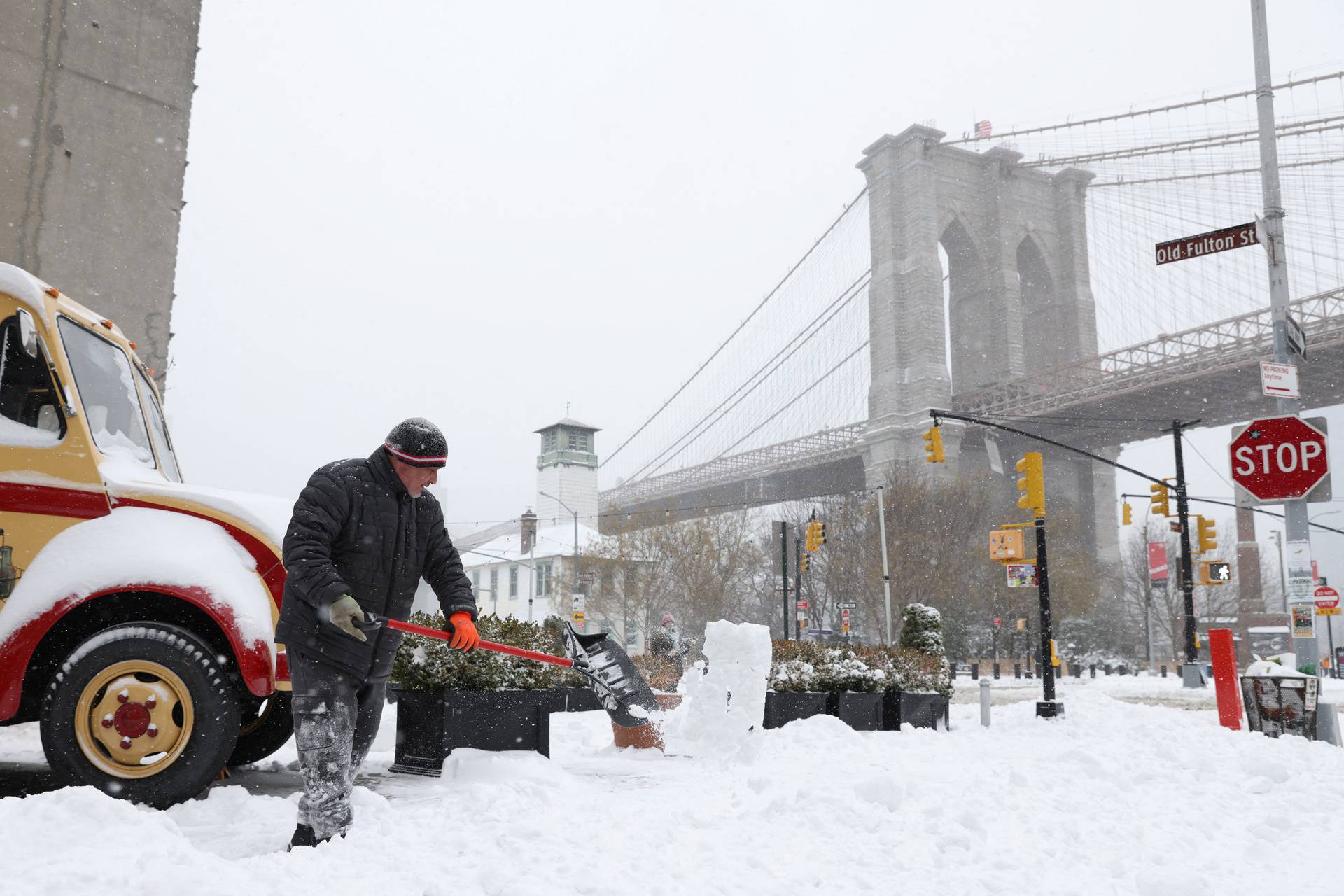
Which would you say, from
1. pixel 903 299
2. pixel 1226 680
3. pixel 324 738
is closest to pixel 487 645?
pixel 324 738

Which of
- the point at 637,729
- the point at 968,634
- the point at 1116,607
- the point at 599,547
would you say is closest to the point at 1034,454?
the point at 637,729

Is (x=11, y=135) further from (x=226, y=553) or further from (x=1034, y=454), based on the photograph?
(x=1034, y=454)

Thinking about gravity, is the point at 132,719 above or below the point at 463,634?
below

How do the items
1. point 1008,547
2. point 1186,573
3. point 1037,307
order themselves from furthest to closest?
point 1037,307
point 1186,573
point 1008,547

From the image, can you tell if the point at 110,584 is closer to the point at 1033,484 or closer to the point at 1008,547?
the point at 1033,484

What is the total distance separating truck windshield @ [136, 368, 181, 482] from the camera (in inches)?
252

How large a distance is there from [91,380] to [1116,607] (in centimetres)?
5601

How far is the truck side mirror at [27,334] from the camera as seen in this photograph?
18.1 feet

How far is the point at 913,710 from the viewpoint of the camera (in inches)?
436

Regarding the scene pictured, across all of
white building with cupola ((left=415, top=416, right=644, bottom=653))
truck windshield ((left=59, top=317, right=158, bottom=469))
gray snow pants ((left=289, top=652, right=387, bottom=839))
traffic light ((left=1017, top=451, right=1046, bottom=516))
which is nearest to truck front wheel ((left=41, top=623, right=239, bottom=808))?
gray snow pants ((left=289, top=652, right=387, bottom=839))

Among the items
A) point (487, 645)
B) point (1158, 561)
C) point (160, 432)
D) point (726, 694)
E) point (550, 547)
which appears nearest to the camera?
point (487, 645)

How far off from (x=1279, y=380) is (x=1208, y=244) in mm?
1872

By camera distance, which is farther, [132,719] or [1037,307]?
[1037,307]

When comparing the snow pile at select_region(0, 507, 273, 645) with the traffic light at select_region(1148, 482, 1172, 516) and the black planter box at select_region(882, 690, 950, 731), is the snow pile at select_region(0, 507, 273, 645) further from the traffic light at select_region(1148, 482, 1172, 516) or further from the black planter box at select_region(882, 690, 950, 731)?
the traffic light at select_region(1148, 482, 1172, 516)
